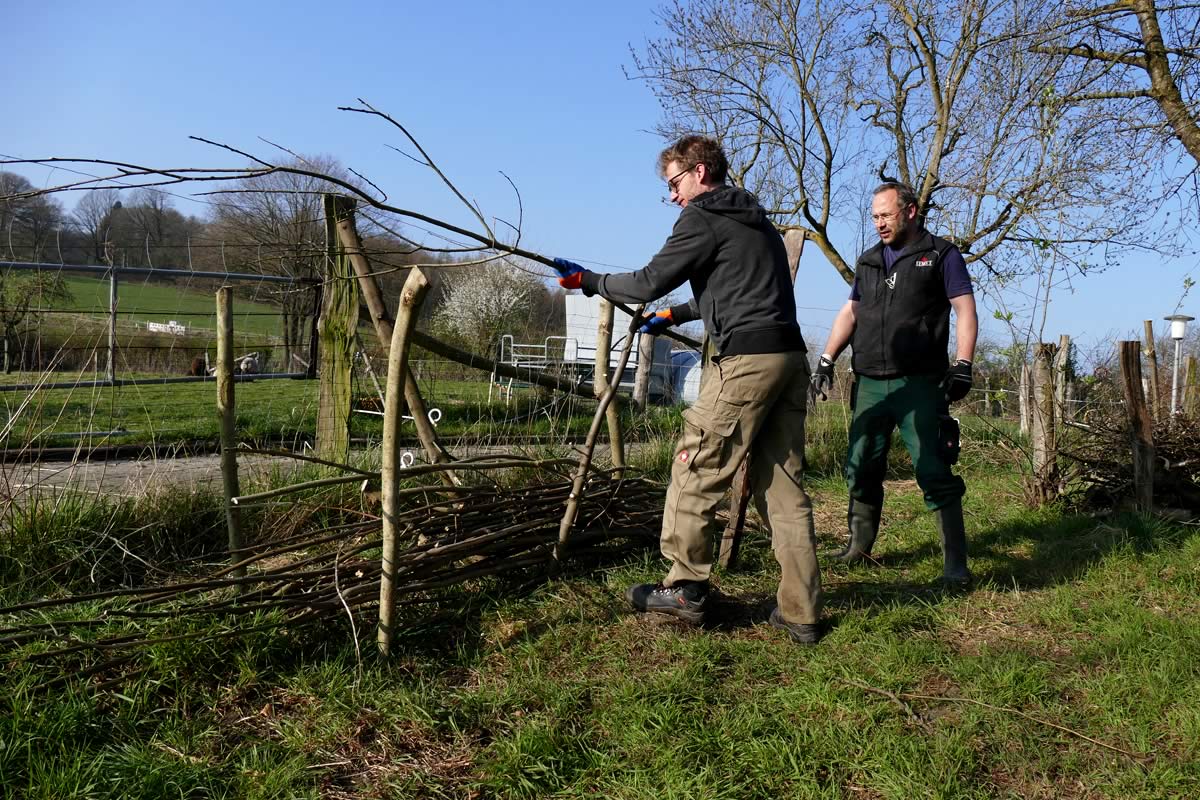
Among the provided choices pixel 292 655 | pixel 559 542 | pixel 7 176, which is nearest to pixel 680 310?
pixel 559 542

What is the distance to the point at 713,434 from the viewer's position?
11.6ft

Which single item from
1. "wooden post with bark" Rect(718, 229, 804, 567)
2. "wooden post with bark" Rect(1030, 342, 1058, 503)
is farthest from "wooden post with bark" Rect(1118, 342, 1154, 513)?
"wooden post with bark" Rect(718, 229, 804, 567)

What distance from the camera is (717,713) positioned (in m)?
2.98

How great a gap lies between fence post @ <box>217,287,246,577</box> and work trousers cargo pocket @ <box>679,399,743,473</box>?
1.86m

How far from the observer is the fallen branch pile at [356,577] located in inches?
119

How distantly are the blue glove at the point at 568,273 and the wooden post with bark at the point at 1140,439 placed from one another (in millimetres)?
4074

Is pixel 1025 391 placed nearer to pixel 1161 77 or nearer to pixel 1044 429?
pixel 1044 429

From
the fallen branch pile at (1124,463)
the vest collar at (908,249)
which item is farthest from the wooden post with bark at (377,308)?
the fallen branch pile at (1124,463)

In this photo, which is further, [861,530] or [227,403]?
[861,530]

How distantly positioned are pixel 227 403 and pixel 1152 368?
637cm

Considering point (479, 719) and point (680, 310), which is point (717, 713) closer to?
point (479, 719)

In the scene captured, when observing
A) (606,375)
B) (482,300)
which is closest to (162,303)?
(606,375)

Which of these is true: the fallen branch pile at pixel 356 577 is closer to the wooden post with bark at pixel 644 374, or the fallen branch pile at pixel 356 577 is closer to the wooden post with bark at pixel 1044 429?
the wooden post with bark at pixel 1044 429

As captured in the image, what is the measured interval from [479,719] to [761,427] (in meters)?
1.59
